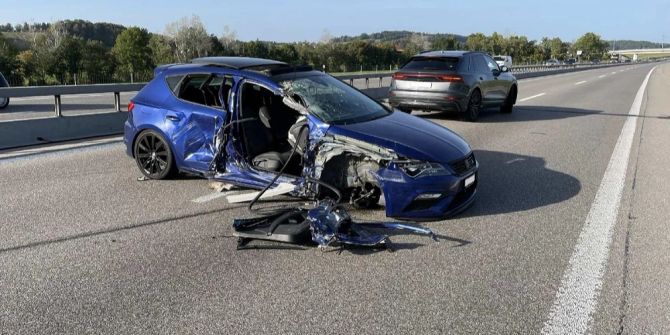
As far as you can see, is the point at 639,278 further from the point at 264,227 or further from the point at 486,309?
the point at 264,227

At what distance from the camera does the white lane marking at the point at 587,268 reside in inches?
135

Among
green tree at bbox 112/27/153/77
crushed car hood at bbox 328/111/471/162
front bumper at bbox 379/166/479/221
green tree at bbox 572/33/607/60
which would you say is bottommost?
front bumper at bbox 379/166/479/221

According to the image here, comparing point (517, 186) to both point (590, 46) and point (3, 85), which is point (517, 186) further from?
point (590, 46)

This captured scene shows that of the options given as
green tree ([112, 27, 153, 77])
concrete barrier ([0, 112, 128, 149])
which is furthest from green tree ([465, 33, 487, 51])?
concrete barrier ([0, 112, 128, 149])

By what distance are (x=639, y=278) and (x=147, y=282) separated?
11.4 ft

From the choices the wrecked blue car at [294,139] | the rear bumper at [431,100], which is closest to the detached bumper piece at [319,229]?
the wrecked blue car at [294,139]

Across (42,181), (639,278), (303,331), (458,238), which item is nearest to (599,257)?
(639,278)

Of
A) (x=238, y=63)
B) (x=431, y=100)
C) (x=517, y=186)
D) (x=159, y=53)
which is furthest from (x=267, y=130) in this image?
(x=159, y=53)

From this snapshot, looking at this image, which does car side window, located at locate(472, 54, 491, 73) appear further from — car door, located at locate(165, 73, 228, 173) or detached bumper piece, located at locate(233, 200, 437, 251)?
detached bumper piece, located at locate(233, 200, 437, 251)

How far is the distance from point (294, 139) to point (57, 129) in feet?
21.0

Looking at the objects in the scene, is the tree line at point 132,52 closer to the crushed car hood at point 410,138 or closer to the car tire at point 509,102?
the car tire at point 509,102

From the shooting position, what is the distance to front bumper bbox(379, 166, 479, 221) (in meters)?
5.17

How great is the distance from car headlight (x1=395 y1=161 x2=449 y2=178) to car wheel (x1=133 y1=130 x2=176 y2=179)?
2.94 meters

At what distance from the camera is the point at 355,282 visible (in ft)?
13.0
